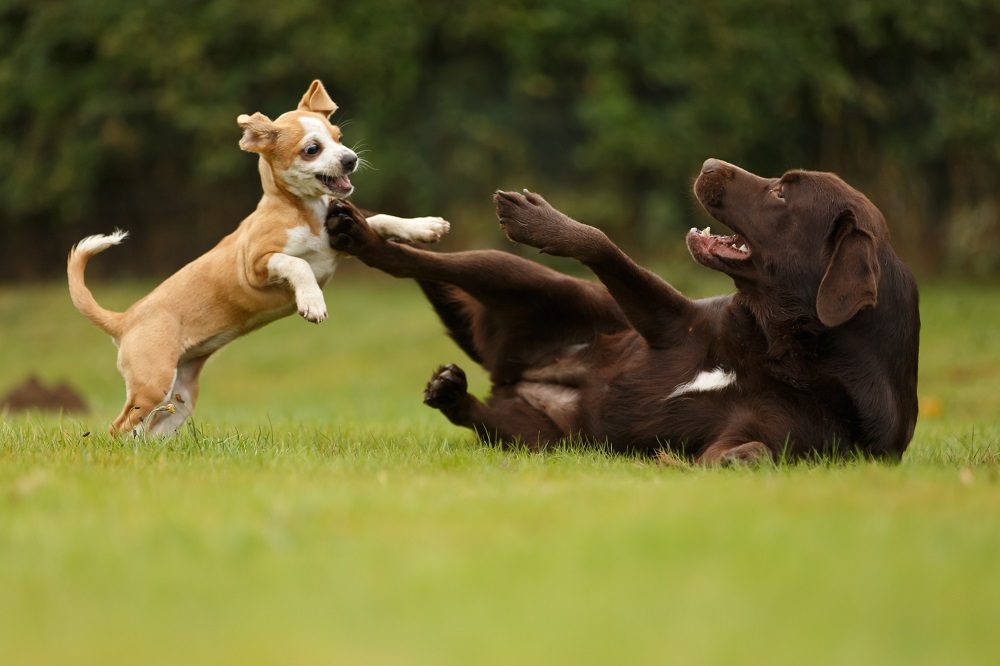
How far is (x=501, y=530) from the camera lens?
11.8 ft

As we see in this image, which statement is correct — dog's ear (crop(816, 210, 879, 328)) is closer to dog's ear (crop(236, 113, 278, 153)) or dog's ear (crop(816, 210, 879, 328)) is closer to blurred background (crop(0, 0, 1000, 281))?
dog's ear (crop(236, 113, 278, 153))

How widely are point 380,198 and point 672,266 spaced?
4.89 meters

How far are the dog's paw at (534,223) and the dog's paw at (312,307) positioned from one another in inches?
38.9

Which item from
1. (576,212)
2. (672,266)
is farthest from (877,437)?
(576,212)

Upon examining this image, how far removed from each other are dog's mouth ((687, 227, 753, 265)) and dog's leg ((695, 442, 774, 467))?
911 millimetres

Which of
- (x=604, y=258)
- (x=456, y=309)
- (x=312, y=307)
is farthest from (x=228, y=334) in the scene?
(x=604, y=258)

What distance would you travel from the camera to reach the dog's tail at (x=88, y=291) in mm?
5930

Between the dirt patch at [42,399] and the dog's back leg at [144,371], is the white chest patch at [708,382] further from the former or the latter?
the dirt patch at [42,399]

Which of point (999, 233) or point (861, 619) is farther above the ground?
point (861, 619)

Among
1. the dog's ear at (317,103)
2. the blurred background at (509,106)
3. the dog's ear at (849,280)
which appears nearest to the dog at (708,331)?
the dog's ear at (849,280)

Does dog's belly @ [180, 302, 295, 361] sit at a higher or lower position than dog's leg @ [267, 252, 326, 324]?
lower

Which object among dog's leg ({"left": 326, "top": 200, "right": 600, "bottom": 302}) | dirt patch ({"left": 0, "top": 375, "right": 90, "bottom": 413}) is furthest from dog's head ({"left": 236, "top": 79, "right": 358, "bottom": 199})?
dirt patch ({"left": 0, "top": 375, "right": 90, "bottom": 413})

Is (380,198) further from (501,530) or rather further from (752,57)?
(501,530)

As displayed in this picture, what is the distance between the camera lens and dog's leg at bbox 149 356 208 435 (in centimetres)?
A: 596
